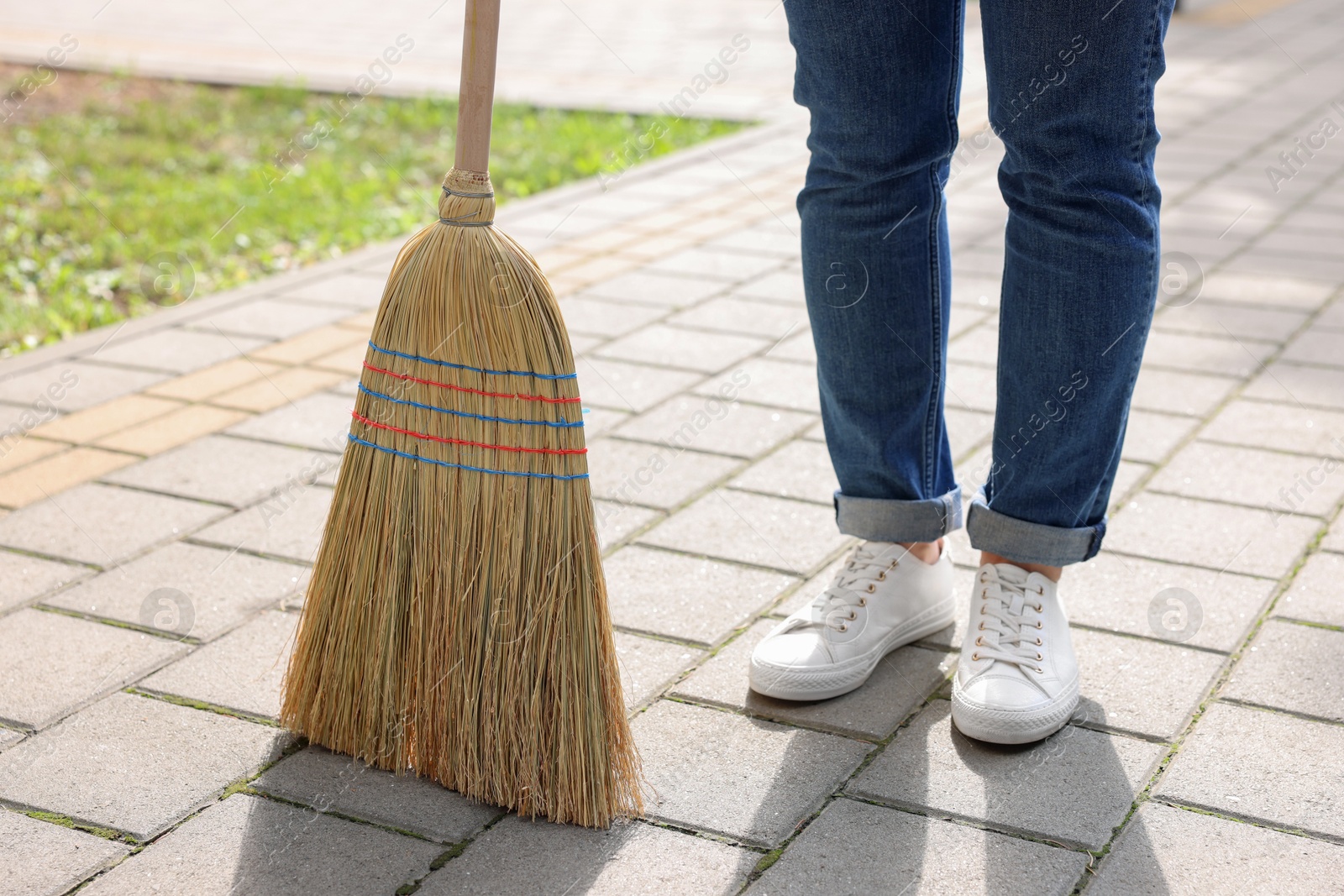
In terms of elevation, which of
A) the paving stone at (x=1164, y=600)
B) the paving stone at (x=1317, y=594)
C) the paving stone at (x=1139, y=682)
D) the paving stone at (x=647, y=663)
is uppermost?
the paving stone at (x=1317, y=594)

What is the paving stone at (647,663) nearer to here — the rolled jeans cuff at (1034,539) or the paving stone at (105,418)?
the rolled jeans cuff at (1034,539)

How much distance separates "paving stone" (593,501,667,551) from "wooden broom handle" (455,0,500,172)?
3.10 ft

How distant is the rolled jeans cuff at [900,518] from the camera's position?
2018 mm

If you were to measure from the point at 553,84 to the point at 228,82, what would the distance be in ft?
5.23

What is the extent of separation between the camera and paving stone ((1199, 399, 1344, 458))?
2812 millimetres

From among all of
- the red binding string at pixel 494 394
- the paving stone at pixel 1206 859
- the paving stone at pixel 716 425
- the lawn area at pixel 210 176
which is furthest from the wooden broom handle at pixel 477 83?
the lawn area at pixel 210 176

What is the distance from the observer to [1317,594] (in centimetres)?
222

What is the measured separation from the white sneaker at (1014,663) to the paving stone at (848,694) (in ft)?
0.24

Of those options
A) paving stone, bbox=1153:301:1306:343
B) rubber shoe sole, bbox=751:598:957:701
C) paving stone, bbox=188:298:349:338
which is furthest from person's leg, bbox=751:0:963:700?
paving stone, bbox=188:298:349:338

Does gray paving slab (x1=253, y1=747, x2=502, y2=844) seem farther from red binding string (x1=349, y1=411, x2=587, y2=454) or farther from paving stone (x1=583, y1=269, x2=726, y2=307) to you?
paving stone (x1=583, y1=269, x2=726, y2=307)

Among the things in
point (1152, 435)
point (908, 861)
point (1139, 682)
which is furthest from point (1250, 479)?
point (908, 861)

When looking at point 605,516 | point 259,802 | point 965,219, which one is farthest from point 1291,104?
point 259,802

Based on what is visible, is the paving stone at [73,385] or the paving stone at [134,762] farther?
the paving stone at [73,385]

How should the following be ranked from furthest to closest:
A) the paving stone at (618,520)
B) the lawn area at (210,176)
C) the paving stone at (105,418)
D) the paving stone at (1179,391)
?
1. the lawn area at (210,176)
2. the paving stone at (1179,391)
3. the paving stone at (105,418)
4. the paving stone at (618,520)
